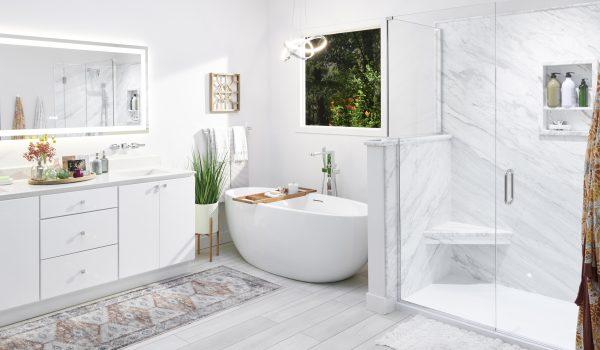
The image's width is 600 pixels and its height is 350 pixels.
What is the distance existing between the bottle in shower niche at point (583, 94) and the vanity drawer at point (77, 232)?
10.2 ft

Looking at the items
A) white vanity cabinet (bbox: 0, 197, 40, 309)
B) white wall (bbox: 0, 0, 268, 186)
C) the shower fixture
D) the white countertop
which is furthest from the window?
white vanity cabinet (bbox: 0, 197, 40, 309)

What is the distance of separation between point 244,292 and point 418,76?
2.05 metres

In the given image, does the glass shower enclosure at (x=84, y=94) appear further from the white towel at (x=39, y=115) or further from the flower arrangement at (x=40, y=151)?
the flower arrangement at (x=40, y=151)

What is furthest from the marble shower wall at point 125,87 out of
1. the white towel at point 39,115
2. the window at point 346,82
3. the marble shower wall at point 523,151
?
the marble shower wall at point 523,151

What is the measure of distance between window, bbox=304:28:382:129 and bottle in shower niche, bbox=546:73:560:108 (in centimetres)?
183

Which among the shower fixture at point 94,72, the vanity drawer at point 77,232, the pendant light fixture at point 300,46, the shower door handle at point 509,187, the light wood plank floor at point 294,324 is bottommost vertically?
the light wood plank floor at point 294,324

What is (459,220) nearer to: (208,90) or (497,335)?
(497,335)

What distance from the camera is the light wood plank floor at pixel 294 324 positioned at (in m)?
3.20

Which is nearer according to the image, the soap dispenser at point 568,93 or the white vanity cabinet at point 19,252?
the soap dispenser at point 568,93

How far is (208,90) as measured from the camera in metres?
5.18

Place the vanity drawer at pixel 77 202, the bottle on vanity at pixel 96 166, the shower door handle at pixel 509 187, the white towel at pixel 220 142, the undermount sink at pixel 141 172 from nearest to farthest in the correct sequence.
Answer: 1. the shower door handle at pixel 509 187
2. the vanity drawer at pixel 77 202
3. the bottle on vanity at pixel 96 166
4. the undermount sink at pixel 141 172
5. the white towel at pixel 220 142

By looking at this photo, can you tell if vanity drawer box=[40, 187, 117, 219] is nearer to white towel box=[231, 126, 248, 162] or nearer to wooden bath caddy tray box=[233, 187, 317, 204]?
wooden bath caddy tray box=[233, 187, 317, 204]

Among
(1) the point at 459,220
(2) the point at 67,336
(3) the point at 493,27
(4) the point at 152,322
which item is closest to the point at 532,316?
(1) the point at 459,220

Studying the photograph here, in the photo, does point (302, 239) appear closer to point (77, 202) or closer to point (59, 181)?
point (77, 202)
